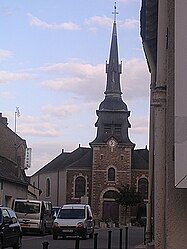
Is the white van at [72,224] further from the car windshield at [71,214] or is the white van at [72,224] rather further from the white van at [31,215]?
the white van at [31,215]

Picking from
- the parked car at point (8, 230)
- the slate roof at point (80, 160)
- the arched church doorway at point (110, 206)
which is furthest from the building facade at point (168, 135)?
the slate roof at point (80, 160)

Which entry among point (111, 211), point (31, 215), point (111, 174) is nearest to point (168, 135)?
point (31, 215)

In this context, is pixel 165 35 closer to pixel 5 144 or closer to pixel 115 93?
pixel 5 144

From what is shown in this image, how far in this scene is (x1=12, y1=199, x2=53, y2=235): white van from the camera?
33844mm

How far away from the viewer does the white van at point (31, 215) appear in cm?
3384

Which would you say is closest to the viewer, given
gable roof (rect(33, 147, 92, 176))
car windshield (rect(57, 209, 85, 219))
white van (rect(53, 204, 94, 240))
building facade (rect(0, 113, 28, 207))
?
white van (rect(53, 204, 94, 240))

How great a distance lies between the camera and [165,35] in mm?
7469

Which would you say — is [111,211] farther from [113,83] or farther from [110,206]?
[113,83]

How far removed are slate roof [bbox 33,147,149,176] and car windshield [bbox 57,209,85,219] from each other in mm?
52897

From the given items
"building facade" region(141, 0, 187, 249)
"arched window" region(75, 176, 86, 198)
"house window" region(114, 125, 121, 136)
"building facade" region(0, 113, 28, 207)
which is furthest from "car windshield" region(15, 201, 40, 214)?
"house window" region(114, 125, 121, 136)

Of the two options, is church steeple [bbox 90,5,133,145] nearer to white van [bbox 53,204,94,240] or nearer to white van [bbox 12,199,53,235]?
white van [bbox 12,199,53,235]

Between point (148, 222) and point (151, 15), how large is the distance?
13.4 ft

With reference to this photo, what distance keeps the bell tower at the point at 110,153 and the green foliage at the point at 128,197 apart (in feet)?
13.7

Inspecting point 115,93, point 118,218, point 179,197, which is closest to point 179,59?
point 179,197
